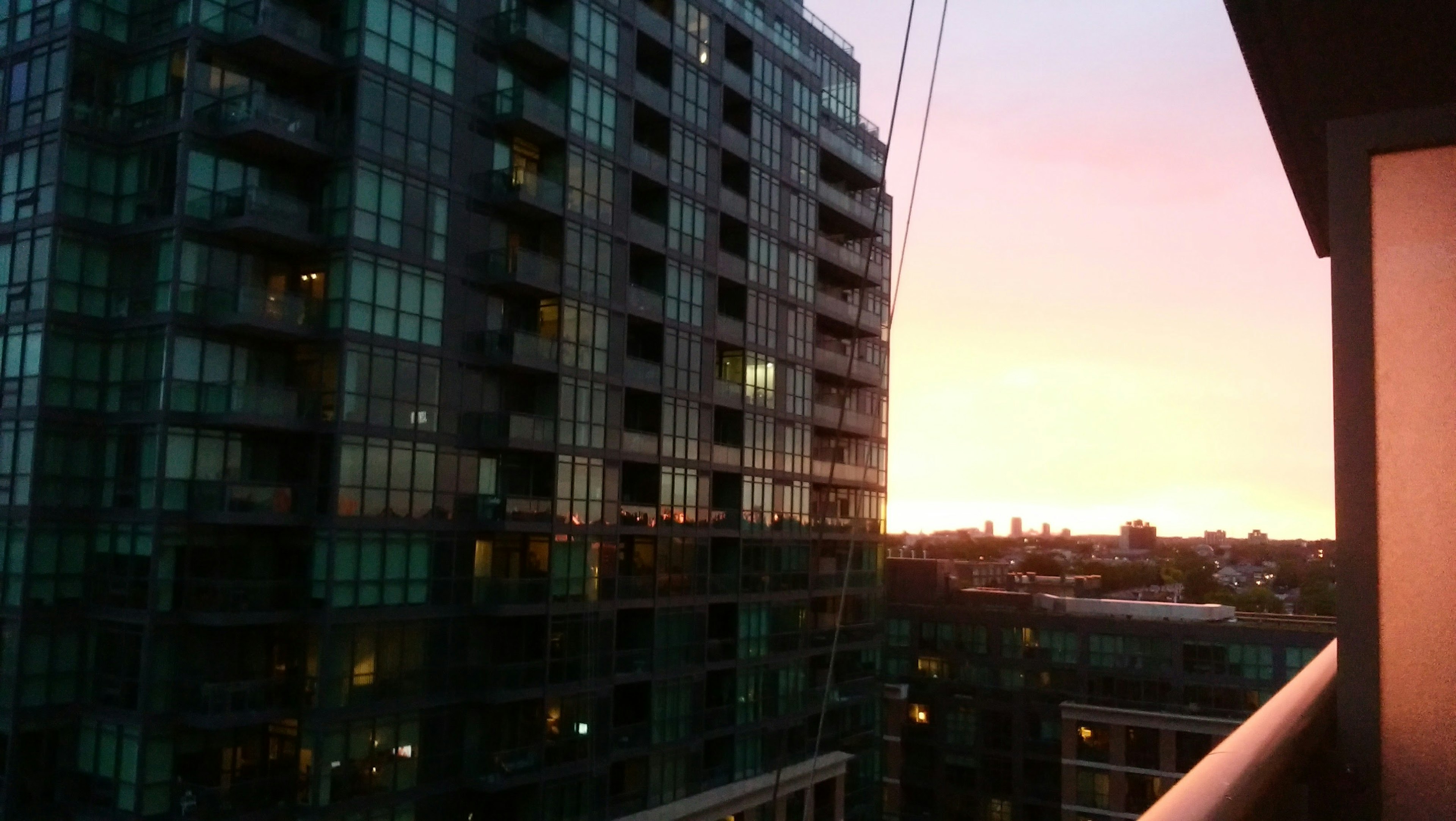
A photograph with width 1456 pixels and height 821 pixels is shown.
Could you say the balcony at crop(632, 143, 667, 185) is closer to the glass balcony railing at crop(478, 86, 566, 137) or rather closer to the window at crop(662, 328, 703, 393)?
the glass balcony railing at crop(478, 86, 566, 137)

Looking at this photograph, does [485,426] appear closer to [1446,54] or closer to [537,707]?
[537,707]

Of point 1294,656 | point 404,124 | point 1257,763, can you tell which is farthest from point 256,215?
point 1294,656

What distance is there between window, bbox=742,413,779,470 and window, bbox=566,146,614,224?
31.9 ft

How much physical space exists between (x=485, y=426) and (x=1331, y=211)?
81.6 feet

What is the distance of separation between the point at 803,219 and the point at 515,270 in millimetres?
16180

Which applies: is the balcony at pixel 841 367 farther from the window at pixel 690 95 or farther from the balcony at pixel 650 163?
the balcony at pixel 650 163

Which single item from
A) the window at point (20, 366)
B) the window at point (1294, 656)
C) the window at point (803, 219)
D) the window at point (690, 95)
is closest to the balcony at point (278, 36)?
the window at point (20, 366)

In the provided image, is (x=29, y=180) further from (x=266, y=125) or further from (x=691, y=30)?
(x=691, y=30)

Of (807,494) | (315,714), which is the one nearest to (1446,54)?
(315,714)

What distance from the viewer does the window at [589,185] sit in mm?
29750

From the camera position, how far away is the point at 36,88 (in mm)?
23641

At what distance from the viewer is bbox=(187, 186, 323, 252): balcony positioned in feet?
74.5

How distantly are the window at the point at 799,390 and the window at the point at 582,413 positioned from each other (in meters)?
10.6

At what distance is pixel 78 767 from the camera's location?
2245 centimetres
